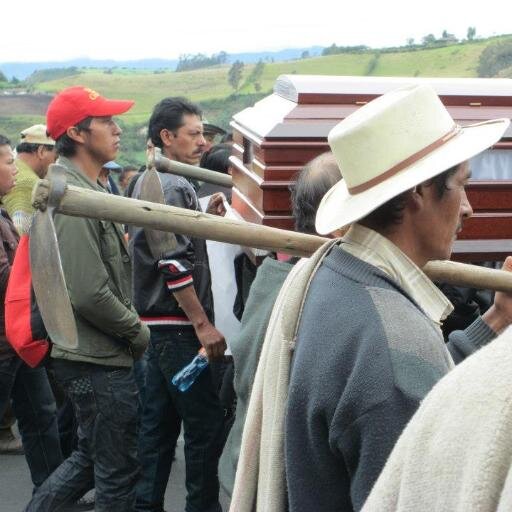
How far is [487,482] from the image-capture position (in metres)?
1.03

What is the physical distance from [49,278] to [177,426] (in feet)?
8.24

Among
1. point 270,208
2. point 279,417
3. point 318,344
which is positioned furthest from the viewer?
point 270,208

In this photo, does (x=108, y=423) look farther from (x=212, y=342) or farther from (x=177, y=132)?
(x=177, y=132)

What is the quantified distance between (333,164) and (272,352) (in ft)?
2.48

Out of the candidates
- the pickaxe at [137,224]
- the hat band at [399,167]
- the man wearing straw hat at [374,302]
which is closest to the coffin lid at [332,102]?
the pickaxe at [137,224]

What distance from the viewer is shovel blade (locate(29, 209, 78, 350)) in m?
2.52

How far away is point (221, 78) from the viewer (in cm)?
1083

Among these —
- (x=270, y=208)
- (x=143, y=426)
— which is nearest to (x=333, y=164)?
(x=270, y=208)

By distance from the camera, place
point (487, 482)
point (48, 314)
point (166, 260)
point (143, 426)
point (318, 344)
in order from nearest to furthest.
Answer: point (487, 482) → point (318, 344) → point (48, 314) → point (166, 260) → point (143, 426)

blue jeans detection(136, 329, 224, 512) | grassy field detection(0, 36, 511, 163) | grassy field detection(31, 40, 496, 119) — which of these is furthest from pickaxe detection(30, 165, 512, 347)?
grassy field detection(31, 40, 496, 119)

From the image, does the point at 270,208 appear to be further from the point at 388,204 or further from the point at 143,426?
the point at 143,426

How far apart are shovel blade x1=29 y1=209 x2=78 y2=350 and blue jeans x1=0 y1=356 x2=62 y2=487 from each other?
8.69 feet

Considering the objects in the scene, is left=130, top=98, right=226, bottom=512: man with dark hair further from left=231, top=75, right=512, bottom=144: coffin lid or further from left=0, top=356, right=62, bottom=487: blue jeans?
left=231, top=75, right=512, bottom=144: coffin lid

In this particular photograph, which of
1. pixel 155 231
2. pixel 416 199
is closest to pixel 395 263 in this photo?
pixel 416 199
